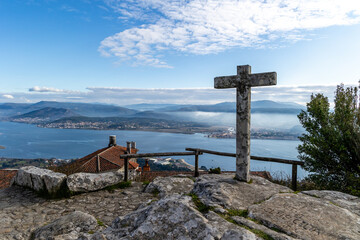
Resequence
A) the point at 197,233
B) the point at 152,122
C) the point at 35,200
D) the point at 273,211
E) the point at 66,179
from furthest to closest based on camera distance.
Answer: the point at 152,122 < the point at 66,179 < the point at 35,200 < the point at 273,211 < the point at 197,233

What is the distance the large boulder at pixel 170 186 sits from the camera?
638cm

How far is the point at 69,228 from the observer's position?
4215 millimetres

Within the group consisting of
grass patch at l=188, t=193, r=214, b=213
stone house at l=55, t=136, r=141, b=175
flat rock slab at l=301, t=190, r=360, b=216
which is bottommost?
stone house at l=55, t=136, r=141, b=175

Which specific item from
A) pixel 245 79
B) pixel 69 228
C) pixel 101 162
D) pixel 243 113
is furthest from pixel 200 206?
pixel 101 162

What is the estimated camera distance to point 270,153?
7281 centimetres

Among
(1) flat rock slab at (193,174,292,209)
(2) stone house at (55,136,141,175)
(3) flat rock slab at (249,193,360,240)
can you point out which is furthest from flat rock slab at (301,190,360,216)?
(2) stone house at (55,136,141,175)

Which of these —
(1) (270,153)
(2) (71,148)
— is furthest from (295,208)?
(2) (71,148)

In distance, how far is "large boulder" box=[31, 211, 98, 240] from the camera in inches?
161

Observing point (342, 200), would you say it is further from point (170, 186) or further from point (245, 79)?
point (170, 186)

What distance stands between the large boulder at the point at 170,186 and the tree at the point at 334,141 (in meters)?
4.00

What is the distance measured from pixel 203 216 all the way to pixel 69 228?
2.70 metres

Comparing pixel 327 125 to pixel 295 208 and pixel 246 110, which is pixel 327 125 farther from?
pixel 295 208

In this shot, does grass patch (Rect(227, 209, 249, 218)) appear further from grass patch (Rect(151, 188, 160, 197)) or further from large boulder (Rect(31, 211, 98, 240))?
grass patch (Rect(151, 188, 160, 197))

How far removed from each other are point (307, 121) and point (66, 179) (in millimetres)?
7979
